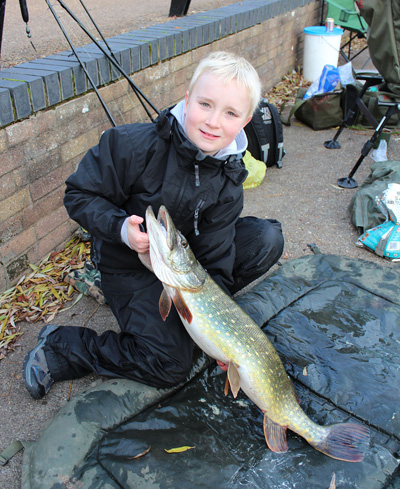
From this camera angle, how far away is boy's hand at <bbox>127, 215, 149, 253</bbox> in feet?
7.61

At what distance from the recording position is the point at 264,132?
5172 millimetres

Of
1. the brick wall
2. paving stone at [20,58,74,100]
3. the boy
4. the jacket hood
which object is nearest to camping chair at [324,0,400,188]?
the brick wall

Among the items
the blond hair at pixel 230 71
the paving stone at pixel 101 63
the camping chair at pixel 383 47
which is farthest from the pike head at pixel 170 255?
the camping chair at pixel 383 47

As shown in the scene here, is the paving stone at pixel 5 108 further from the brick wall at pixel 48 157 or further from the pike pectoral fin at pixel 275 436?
the pike pectoral fin at pixel 275 436

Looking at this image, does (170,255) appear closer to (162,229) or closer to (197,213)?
(162,229)

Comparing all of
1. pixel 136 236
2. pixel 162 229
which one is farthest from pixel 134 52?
pixel 162 229

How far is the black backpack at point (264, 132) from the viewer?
5.12m

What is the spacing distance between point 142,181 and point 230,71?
2.59 feet

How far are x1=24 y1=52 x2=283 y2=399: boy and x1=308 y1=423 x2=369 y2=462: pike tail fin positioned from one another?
85 centimetres

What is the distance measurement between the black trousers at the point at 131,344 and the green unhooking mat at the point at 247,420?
0.37ft

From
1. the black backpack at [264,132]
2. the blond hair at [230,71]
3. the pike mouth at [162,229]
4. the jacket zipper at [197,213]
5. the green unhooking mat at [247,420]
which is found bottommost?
the green unhooking mat at [247,420]

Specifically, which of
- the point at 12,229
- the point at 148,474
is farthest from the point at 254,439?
the point at 12,229

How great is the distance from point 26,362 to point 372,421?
198 cm

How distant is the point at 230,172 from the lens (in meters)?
2.81
